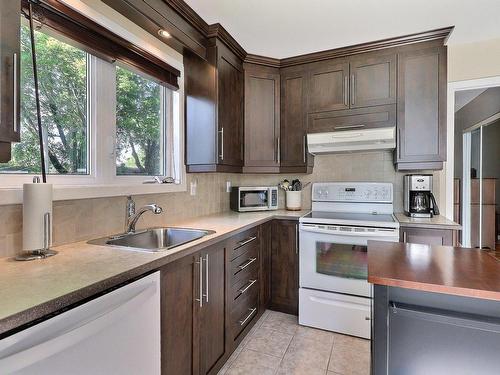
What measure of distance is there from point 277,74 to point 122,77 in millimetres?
1557

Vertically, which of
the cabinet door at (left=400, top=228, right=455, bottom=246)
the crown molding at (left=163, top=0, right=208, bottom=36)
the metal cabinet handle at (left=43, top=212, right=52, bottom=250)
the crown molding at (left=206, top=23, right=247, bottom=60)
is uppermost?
the crown molding at (left=206, top=23, right=247, bottom=60)

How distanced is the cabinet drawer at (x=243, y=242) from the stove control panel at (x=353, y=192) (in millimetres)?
929

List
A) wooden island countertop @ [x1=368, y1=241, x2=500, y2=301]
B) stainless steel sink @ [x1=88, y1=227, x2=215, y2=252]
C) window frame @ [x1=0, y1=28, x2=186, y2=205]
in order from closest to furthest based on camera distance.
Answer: wooden island countertop @ [x1=368, y1=241, x2=500, y2=301] < window frame @ [x1=0, y1=28, x2=186, y2=205] < stainless steel sink @ [x1=88, y1=227, x2=215, y2=252]

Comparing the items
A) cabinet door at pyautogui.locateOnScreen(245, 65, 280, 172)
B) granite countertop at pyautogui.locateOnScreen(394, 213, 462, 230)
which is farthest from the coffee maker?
cabinet door at pyautogui.locateOnScreen(245, 65, 280, 172)

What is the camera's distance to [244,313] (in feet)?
6.94

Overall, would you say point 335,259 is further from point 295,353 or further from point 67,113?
point 67,113

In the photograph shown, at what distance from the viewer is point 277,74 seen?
112 inches

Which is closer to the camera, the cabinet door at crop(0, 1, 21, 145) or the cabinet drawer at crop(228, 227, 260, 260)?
the cabinet door at crop(0, 1, 21, 145)

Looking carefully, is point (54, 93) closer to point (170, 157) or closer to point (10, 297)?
point (170, 157)

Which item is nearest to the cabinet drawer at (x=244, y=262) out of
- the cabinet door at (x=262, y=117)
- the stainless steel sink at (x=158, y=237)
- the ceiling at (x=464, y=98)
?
the stainless steel sink at (x=158, y=237)

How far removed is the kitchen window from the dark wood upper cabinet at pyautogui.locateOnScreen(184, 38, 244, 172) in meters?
0.20

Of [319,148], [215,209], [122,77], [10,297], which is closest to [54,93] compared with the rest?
[122,77]

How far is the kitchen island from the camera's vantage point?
0.97m

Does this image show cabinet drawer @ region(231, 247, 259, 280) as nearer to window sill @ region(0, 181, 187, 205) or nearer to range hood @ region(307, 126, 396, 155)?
window sill @ region(0, 181, 187, 205)
